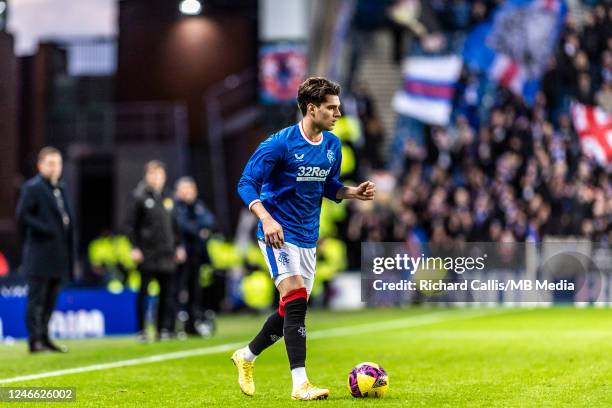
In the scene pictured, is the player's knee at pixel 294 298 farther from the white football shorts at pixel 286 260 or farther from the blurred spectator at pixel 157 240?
the blurred spectator at pixel 157 240

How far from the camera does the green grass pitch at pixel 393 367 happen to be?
6.56 meters

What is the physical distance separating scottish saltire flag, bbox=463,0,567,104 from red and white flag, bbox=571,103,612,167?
1.60m

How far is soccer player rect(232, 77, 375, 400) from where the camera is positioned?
652cm

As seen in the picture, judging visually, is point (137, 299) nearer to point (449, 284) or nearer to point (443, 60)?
point (449, 284)

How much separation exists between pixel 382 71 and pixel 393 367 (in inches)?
800

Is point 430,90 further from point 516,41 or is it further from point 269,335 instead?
point 269,335

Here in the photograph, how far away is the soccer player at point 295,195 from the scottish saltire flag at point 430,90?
19208 mm

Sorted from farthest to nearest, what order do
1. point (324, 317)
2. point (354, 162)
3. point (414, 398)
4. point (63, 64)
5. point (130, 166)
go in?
point (63, 64), point (130, 166), point (354, 162), point (324, 317), point (414, 398)

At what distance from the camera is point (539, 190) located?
72.8ft

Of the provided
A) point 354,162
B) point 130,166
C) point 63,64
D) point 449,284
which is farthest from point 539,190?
point 449,284

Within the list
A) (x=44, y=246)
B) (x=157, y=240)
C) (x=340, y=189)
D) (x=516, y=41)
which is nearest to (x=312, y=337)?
(x=157, y=240)

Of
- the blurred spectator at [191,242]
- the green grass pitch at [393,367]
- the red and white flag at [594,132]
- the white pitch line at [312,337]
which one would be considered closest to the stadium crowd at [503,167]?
the red and white flag at [594,132]

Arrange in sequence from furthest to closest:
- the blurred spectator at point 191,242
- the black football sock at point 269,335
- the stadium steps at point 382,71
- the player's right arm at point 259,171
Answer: the stadium steps at point 382,71
the blurred spectator at point 191,242
the black football sock at point 269,335
the player's right arm at point 259,171

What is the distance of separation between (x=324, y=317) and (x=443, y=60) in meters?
9.87
